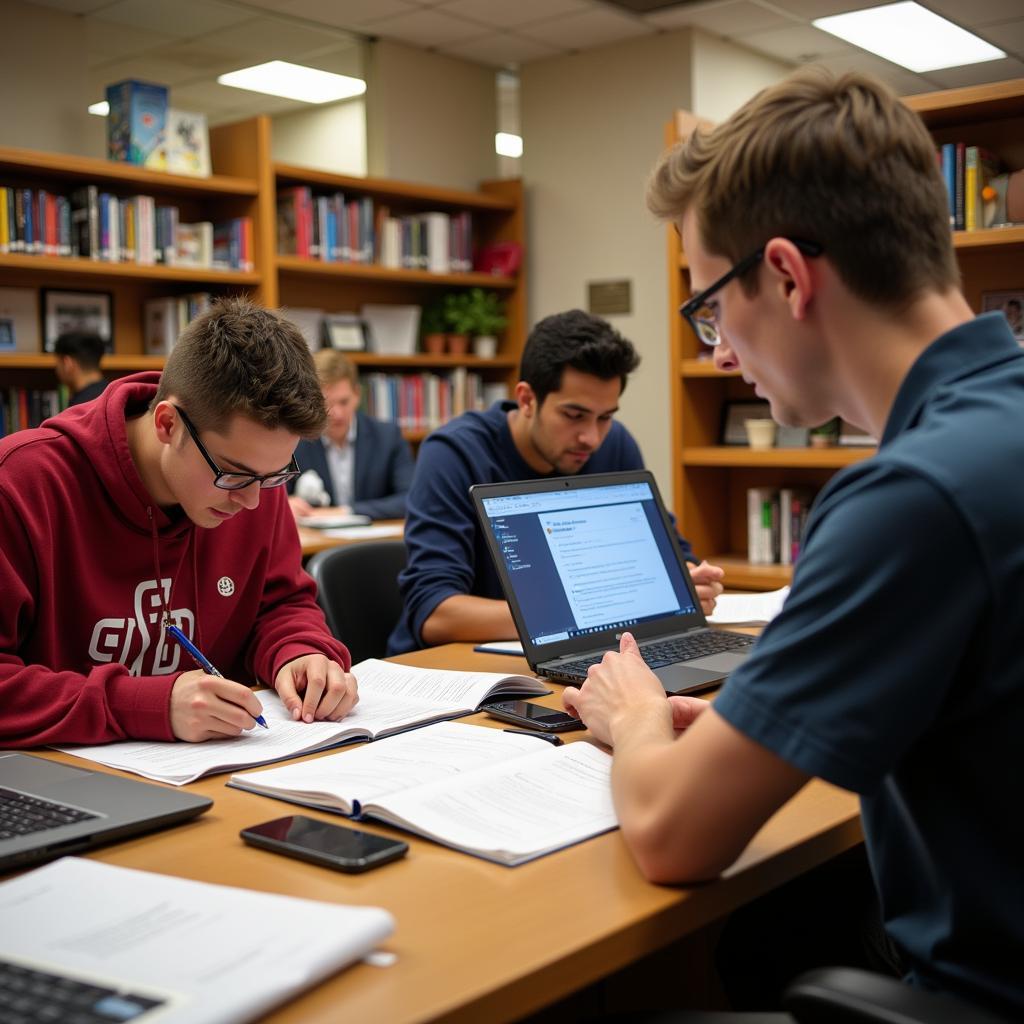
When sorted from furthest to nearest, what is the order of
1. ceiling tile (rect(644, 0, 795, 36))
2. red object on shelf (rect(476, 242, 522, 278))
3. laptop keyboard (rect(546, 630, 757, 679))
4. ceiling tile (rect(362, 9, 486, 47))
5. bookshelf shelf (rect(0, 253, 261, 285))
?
red object on shelf (rect(476, 242, 522, 278)) → ceiling tile (rect(362, 9, 486, 47)) → ceiling tile (rect(644, 0, 795, 36)) → bookshelf shelf (rect(0, 253, 261, 285)) → laptop keyboard (rect(546, 630, 757, 679))

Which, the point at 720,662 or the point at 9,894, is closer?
the point at 9,894

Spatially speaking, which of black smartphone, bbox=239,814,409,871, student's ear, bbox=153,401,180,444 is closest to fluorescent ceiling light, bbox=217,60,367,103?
student's ear, bbox=153,401,180,444

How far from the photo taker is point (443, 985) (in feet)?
2.77

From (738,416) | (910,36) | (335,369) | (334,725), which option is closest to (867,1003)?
(334,725)

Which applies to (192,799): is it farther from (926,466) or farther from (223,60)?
(223,60)

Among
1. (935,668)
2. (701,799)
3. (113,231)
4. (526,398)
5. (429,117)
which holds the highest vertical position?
(429,117)

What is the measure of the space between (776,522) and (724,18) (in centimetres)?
259

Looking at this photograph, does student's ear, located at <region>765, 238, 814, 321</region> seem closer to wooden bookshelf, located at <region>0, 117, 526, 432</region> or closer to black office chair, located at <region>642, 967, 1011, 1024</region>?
black office chair, located at <region>642, 967, 1011, 1024</region>

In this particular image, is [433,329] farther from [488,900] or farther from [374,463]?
[488,900]

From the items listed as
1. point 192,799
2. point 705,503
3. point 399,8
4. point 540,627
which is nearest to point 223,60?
point 399,8

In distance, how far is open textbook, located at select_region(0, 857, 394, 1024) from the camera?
78 centimetres

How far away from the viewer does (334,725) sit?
1533mm

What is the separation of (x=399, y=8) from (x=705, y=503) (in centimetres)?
270

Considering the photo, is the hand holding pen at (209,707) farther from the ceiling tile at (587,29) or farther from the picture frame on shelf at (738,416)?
the ceiling tile at (587,29)
